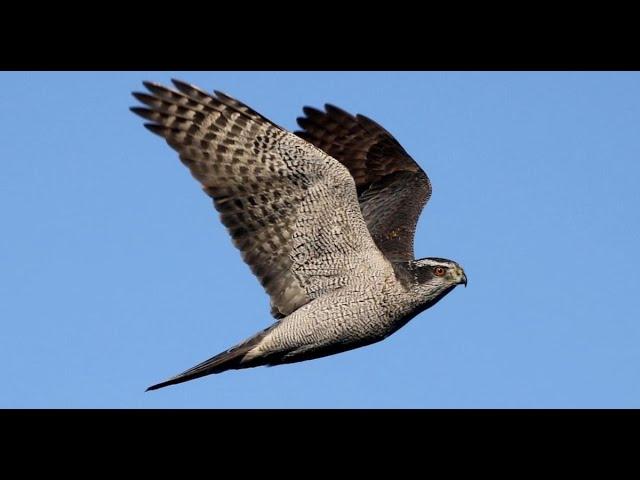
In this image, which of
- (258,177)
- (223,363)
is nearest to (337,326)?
(223,363)

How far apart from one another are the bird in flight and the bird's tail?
0.01 meters

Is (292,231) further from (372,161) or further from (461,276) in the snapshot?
(372,161)

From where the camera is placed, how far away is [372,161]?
37.7ft

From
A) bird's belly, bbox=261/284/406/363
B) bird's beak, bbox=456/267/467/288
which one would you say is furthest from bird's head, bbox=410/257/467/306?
bird's belly, bbox=261/284/406/363

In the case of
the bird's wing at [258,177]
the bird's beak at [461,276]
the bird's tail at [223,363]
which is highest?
the bird's wing at [258,177]

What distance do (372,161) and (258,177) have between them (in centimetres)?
231

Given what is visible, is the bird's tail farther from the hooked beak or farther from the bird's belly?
the hooked beak

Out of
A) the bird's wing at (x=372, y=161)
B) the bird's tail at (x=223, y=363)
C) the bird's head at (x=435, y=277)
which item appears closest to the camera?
the bird's tail at (x=223, y=363)

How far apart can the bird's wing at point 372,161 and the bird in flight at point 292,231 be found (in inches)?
55.8

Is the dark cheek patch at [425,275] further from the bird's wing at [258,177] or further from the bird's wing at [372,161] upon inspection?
Answer: the bird's wing at [372,161]

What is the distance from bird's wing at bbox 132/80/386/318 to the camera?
9.34m

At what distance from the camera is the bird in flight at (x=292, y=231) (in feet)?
30.8

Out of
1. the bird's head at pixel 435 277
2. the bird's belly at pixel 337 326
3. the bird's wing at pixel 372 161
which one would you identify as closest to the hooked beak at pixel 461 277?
the bird's head at pixel 435 277

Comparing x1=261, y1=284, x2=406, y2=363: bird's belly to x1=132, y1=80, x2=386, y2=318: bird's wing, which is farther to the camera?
x1=261, y1=284, x2=406, y2=363: bird's belly
